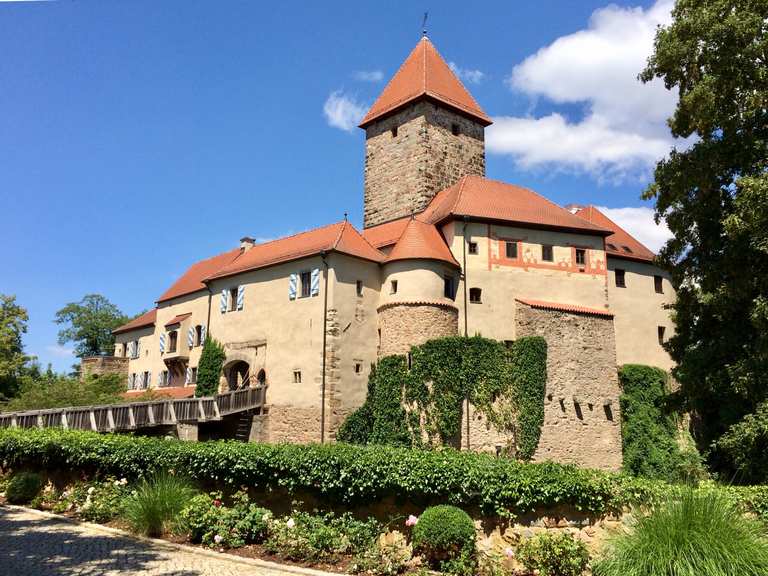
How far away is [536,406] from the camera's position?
23750 millimetres

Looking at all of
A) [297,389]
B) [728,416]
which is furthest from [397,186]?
[728,416]

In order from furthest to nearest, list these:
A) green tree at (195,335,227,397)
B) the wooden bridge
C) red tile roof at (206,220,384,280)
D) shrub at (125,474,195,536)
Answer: green tree at (195,335,227,397), red tile roof at (206,220,384,280), the wooden bridge, shrub at (125,474,195,536)

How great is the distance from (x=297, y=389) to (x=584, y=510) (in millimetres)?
17296

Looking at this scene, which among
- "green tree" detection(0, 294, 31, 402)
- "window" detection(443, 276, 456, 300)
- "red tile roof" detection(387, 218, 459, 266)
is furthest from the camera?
"green tree" detection(0, 294, 31, 402)

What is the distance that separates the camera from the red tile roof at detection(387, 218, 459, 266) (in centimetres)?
2466

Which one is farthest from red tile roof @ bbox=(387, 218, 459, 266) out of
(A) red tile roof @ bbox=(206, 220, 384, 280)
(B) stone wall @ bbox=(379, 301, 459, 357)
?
(B) stone wall @ bbox=(379, 301, 459, 357)

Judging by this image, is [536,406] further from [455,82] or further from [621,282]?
[455,82]

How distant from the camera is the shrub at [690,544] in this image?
7008 millimetres

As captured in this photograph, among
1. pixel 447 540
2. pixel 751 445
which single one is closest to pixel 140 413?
pixel 447 540

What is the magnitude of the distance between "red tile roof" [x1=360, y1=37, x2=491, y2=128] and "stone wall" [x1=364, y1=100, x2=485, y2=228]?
45 cm

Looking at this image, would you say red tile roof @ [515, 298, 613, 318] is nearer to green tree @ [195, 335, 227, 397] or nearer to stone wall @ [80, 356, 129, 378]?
green tree @ [195, 335, 227, 397]

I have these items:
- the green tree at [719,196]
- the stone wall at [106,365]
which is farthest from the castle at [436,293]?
the stone wall at [106,365]

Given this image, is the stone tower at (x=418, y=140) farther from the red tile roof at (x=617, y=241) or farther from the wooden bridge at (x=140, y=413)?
the wooden bridge at (x=140, y=413)

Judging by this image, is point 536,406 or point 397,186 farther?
point 397,186
